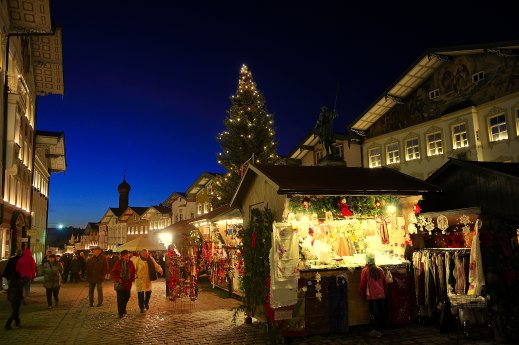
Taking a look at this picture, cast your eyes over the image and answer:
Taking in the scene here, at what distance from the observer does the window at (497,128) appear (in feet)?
70.8

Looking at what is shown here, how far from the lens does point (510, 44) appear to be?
20469 millimetres

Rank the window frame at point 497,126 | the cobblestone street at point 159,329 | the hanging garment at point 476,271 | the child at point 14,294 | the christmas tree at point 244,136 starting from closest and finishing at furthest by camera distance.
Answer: the hanging garment at point 476,271
the cobblestone street at point 159,329
the child at point 14,294
the window frame at point 497,126
the christmas tree at point 244,136

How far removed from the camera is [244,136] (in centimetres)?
2781

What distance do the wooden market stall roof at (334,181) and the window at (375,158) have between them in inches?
696

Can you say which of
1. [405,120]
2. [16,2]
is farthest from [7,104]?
[405,120]

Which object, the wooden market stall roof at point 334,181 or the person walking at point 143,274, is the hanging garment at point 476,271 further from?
the person walking at point 143,274

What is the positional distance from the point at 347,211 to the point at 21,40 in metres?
19.9

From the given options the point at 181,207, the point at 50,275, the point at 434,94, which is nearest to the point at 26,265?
the point at 50,275

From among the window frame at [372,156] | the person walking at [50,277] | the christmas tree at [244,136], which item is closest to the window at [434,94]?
the window frame at [372,156]

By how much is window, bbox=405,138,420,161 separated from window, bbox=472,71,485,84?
5.03m

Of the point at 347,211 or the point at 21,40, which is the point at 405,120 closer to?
the point at 347,211

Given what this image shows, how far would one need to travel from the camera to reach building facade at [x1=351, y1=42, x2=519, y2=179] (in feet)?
69.9

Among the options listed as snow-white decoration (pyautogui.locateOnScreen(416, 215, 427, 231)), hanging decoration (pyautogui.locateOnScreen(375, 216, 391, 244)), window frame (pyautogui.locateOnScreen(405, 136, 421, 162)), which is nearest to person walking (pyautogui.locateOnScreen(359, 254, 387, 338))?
hanging decoration (pyautogui.locateOnScreen(375, 216, 391, 244))

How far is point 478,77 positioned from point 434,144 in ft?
15.0
